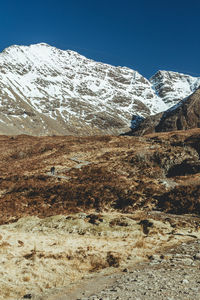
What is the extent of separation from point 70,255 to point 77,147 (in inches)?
1104

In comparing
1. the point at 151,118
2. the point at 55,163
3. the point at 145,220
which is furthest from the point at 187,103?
the point at 145,220

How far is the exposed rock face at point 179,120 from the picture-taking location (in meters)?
148

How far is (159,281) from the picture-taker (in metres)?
8.36

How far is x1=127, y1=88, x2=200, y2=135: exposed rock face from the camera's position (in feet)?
485

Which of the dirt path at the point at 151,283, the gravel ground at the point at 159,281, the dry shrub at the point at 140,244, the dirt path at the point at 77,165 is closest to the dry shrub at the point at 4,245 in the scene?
the dirt path at the point at 151,283

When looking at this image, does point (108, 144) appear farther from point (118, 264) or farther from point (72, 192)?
point (118, 264)

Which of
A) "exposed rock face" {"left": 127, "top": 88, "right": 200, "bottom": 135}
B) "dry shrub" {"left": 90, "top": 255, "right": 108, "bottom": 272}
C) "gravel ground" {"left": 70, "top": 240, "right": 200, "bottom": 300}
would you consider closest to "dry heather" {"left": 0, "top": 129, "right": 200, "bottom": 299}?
"dry shrub" {"left": 90, "top": 255, "right": 108, "bottom": 272}

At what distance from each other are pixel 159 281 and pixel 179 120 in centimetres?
15398

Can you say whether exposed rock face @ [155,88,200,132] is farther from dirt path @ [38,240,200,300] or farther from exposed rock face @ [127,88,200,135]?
dirt path @ [38,240,200,300]

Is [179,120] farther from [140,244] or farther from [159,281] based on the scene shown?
[159,281]

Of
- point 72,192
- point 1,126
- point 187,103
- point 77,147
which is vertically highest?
point 187,103

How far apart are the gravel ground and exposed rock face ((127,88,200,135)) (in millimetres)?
142450

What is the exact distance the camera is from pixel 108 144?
1570 inches

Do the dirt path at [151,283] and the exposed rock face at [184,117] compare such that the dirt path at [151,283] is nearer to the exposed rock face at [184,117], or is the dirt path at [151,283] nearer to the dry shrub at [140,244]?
the dry shrub at [140,244]
